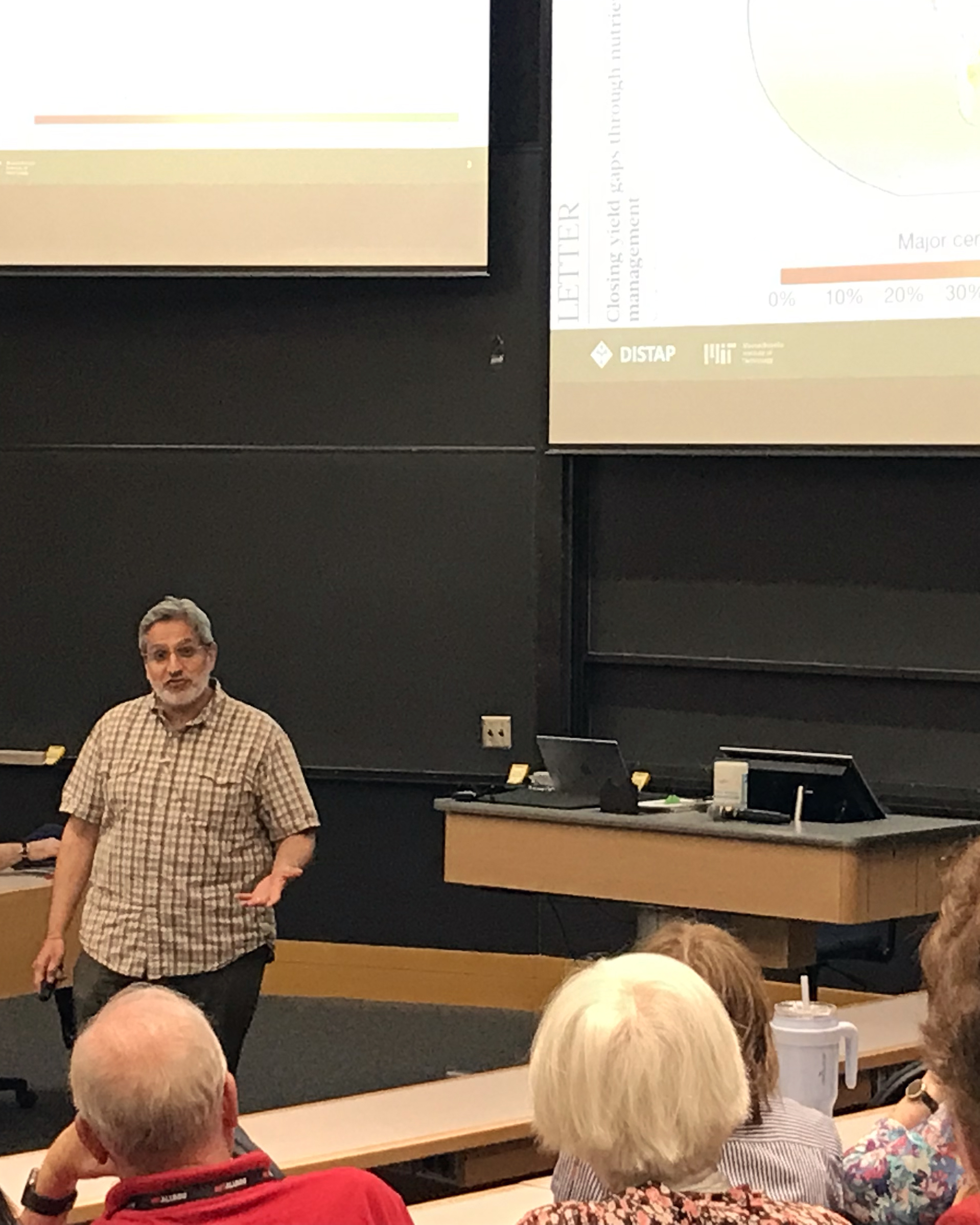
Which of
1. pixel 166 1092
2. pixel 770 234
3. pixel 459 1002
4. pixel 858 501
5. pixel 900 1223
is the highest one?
pixel 770 234

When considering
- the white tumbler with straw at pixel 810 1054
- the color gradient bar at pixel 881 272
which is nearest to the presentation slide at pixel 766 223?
the color gradient bar at pixel 881 272

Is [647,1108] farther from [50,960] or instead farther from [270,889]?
[50,960]

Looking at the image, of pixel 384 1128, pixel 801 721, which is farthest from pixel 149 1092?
pixel 801 721

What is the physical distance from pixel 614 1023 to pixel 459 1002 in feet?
18.2

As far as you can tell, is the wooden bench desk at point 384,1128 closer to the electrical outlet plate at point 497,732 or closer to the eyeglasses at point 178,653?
the eyeglasses at point 178,653

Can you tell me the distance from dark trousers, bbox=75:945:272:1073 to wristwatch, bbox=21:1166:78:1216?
195cm

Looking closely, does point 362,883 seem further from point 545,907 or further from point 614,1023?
point 614,1023

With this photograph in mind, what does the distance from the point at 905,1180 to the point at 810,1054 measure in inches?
26.4

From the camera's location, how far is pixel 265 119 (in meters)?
6.88

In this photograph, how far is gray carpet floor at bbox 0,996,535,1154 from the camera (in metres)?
5.69

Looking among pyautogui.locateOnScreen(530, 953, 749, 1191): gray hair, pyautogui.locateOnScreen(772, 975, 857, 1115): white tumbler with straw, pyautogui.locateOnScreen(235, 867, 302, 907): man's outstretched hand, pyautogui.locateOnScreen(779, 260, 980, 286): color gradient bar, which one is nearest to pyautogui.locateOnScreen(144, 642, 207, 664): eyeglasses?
pyautogui.locateOnScreen(235, 867, 302, 907): man's outstretched hand

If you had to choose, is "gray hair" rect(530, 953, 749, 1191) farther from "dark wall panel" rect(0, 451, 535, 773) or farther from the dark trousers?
"dark wall panel" rect(0, 451, 535, 773)

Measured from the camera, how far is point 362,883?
7.38m

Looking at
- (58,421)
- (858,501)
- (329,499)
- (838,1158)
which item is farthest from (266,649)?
(838,1158)
